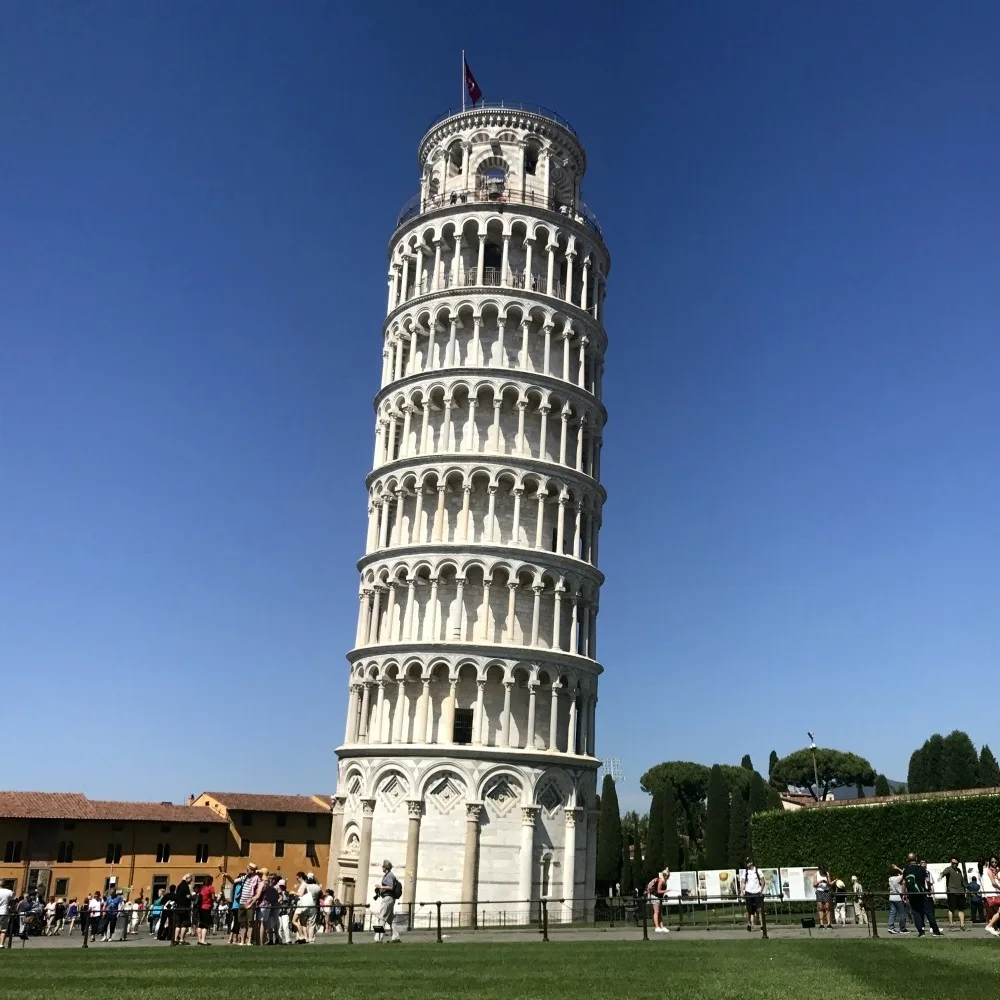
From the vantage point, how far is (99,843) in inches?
2697

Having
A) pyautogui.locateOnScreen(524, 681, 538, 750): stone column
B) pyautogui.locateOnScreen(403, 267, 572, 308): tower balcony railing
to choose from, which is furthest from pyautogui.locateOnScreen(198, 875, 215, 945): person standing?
→ pyautogui.locateOnScreen(403, 267, 572, 308): tower balcony railing

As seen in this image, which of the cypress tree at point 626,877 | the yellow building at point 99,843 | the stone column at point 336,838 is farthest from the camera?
the cypress tree at point 626,877

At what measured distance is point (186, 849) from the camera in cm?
7181

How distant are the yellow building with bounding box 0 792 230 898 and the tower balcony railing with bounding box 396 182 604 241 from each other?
46.8 metres

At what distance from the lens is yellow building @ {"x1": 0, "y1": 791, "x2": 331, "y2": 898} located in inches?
2581

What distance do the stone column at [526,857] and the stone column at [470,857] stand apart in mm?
1894

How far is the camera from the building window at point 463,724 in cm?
4222

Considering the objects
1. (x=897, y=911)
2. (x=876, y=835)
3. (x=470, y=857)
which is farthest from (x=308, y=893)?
(x=876, y=835)

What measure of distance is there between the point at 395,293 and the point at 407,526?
1350 centimetres

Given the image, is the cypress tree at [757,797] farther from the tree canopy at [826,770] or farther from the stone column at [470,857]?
the stone column at [470,857]

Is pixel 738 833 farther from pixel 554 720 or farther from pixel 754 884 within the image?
pixel 754 884

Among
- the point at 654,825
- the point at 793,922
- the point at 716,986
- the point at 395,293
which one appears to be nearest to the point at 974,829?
the point at 793,922

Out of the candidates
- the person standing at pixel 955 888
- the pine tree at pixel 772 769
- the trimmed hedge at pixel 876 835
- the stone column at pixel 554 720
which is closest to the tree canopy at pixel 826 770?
the pine tree at pixel 772 769

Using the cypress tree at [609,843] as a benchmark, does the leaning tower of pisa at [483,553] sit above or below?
above
